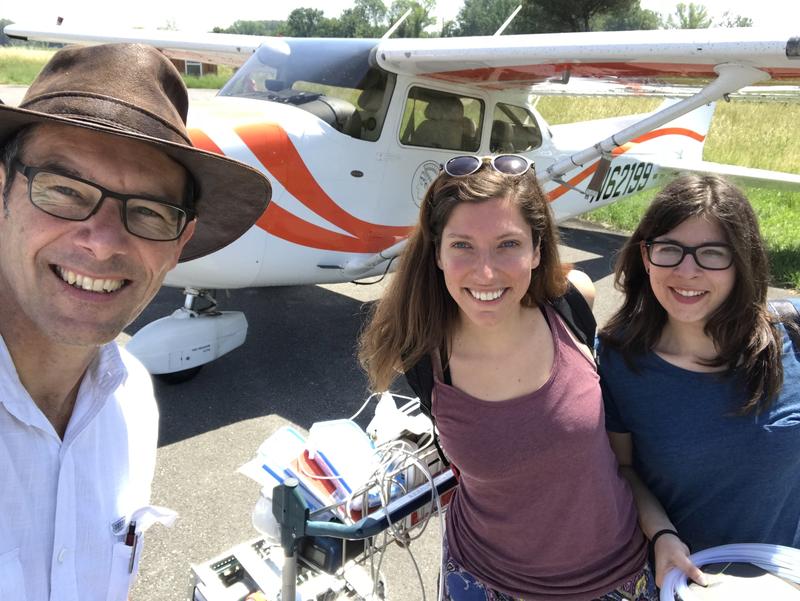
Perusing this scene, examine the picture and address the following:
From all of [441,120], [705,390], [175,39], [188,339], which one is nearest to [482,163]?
[705,390]

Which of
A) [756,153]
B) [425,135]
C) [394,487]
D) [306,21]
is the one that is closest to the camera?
[394,487]

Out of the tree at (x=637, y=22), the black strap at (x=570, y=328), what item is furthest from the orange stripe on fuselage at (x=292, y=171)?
the tree at (x=637, y=22)

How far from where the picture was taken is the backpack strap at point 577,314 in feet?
4.98

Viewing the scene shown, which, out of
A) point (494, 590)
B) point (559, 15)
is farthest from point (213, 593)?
point (559, 15)

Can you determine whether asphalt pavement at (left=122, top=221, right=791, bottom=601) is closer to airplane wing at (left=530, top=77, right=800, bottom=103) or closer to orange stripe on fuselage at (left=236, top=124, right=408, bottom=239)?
orange stripe on fuselage at (left=236, top=124, right=408, bottom=239)

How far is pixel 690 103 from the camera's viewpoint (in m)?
3.92

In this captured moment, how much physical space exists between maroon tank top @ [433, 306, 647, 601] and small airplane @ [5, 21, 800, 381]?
2516mm

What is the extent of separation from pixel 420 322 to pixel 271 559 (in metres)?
1.06

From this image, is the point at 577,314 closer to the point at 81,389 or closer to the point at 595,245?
the point at 81,389

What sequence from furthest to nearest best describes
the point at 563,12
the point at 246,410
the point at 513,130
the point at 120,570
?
the point at 563,12 → the point at 513,130 → the point at 246,410 → the point at 120,570

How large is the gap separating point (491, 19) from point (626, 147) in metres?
60.8

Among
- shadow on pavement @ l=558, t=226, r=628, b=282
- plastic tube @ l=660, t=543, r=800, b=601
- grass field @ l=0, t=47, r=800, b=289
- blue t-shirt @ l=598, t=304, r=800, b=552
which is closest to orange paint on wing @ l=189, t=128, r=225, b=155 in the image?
blue t-shirt @ l=598, t=304, r=800, b=552

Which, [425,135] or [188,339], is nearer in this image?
[188,339]

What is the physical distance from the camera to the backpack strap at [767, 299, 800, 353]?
1436 millimetres
